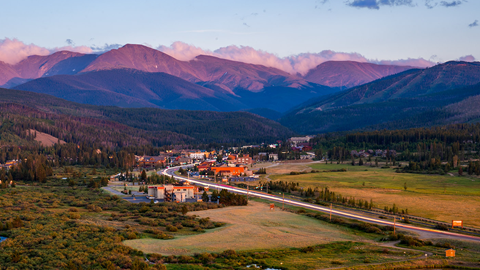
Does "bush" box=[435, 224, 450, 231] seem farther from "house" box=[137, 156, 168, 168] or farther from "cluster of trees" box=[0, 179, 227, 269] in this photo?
"house" box=[137, 156, 168, 168]

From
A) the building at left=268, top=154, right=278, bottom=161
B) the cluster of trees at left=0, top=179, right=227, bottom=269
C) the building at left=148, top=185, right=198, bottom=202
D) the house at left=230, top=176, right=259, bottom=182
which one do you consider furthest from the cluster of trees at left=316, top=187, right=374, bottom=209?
the building at left=268, top=154, right=278, bottom=161

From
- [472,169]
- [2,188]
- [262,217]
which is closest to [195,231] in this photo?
[262,217]

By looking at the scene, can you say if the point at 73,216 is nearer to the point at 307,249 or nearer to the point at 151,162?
the point at 307,249

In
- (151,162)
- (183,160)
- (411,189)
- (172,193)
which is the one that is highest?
(183,160)

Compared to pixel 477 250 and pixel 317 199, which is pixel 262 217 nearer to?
pixel 317 199

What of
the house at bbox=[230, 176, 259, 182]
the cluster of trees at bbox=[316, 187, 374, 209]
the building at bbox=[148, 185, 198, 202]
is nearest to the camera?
the cluster of trees at bbox=[316, 187, 374, 209]

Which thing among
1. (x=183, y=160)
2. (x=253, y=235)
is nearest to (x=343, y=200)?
(x=253, y=235)
